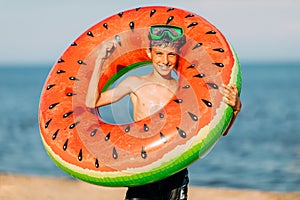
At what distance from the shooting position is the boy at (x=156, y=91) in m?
3.96

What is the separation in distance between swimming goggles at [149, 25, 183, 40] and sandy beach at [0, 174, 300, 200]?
373cm

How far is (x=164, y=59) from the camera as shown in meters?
3.96

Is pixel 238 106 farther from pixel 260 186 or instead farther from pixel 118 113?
pixel 260 186

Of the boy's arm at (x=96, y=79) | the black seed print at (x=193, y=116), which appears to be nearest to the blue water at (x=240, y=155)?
the boy's arm at (x=96, y=79)

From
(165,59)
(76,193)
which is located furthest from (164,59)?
(76,193)

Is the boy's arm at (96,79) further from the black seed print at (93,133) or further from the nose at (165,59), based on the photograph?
the nose at (165,59)

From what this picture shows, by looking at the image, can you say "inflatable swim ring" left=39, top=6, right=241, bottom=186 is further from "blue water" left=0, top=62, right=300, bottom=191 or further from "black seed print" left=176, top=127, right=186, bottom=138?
"blue water" left=0, top=62, right=300, bottom=191

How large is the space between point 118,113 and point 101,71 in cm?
35

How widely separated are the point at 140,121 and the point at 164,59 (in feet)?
1.38

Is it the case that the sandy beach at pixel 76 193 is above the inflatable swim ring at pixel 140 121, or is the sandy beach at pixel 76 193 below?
above

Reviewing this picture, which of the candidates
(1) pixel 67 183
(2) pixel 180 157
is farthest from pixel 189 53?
(1) pixel 67 183

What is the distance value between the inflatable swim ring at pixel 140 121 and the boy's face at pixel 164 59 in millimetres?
89

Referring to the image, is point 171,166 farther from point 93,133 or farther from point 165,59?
point 165,59

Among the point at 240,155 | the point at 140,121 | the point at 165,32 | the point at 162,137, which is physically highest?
the point at 240,155
